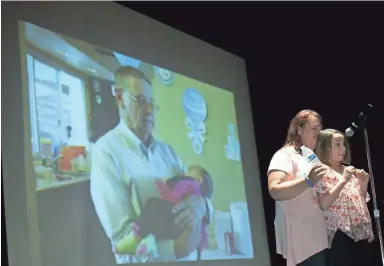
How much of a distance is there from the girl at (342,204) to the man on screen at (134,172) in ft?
4.62

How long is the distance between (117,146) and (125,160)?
0.30 feet

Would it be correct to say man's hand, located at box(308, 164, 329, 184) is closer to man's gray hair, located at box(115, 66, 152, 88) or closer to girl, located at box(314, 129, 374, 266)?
girl, located at box(314, 129, 374, 266)

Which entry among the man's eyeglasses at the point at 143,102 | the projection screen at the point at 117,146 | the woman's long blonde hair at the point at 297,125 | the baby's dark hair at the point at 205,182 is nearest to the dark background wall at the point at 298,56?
the projection screen at the point at 117,146

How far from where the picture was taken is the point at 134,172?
3.11m

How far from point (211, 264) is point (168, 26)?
157 cm

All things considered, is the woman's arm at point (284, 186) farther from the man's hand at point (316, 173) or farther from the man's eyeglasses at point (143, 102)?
the man's eyeglasses at point (143, 102)

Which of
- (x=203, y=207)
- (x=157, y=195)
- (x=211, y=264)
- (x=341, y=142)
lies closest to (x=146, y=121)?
(x=157, y=195)

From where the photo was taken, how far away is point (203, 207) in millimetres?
3539

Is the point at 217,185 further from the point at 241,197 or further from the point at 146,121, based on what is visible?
the point at 146,121

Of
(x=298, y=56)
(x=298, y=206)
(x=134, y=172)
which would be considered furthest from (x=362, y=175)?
(x=298, y=56)

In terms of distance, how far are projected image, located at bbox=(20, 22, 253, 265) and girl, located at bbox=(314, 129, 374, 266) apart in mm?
1401

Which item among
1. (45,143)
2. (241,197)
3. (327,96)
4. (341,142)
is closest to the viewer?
(341,142)

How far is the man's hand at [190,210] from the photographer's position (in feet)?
10.9

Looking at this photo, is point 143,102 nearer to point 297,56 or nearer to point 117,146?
point 117,146
